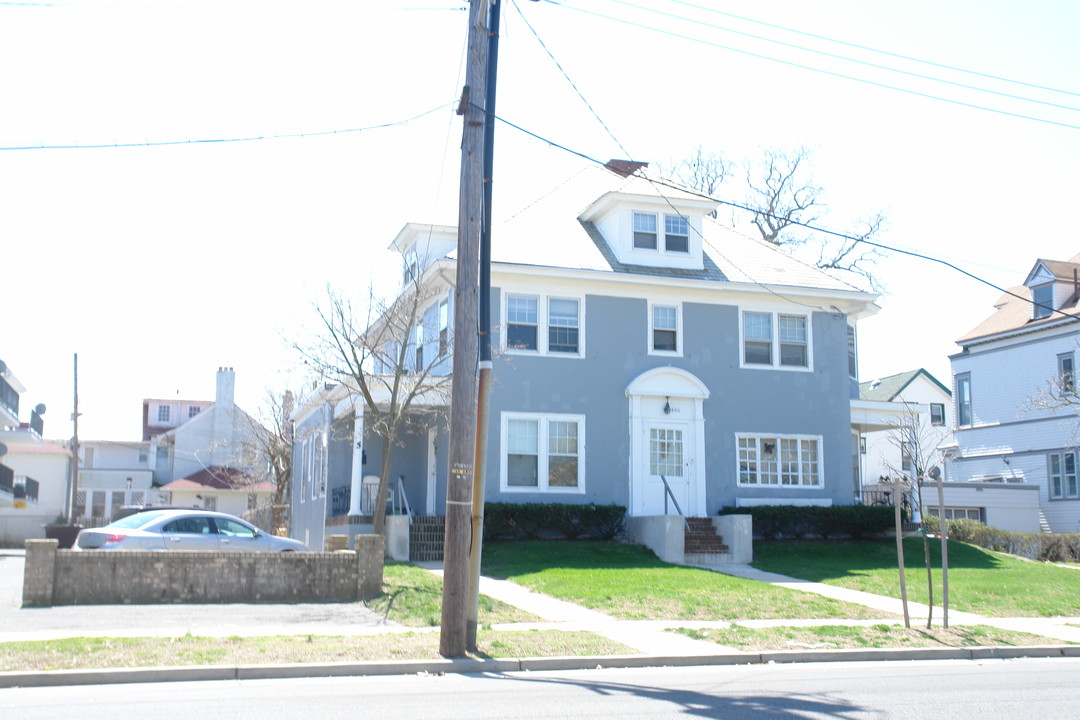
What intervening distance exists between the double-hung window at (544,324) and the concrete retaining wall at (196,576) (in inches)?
381

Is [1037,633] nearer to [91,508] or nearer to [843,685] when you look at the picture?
[843,685]

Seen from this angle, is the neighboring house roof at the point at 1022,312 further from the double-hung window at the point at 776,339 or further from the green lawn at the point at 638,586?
the green lawn at the point at 638,586

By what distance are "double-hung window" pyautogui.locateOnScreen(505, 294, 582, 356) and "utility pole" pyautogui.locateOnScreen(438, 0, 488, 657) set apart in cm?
1260

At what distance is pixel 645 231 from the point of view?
87.8ft

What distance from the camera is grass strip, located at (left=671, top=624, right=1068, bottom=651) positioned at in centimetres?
1275

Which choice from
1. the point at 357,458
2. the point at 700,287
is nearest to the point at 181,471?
the point at 357,458

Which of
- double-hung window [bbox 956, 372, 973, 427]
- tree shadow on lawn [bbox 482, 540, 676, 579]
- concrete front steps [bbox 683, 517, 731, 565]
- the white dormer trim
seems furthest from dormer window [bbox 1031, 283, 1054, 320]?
the white dormer trim

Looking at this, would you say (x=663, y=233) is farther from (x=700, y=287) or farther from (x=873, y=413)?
(x=873, y=413)

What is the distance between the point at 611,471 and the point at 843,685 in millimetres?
15097

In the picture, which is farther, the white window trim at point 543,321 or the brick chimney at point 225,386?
the brick chimney at point 225,386

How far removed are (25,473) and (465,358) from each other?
51.9 m

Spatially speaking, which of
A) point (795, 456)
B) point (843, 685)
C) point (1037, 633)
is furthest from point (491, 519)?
point (843, 685)

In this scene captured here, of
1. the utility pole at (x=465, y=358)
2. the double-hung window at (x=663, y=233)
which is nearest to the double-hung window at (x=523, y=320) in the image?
the double-hung window at (x=663, y=233)

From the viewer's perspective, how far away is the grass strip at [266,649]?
34.7 feet
